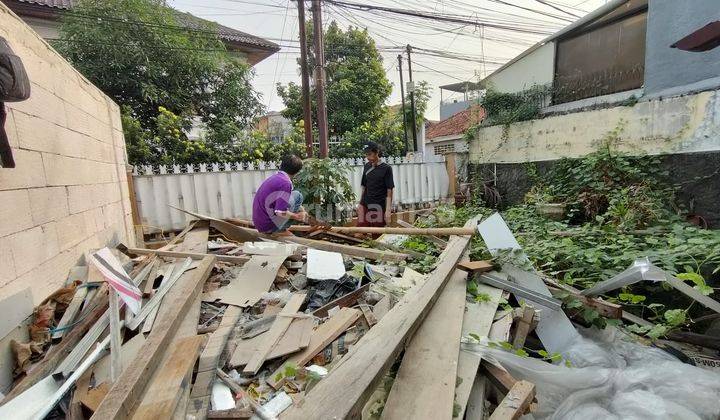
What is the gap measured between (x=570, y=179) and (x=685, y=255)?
356 cm

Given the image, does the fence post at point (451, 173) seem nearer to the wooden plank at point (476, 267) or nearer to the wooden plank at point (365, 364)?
the wooden plank at point (476, 267)

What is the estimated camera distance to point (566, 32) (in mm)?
6836

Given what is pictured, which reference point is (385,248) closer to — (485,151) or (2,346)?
(2,346)

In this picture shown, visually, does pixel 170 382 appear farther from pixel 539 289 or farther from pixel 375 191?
pixel 375 191

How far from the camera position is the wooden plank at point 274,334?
172 centimetres

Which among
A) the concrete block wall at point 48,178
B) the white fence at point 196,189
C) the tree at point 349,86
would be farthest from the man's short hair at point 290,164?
the tree at point 349,86

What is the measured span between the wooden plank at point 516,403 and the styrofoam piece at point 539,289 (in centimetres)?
87

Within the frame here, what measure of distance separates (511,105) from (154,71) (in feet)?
25.8

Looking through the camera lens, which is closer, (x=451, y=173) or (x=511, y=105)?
(x=511, y=105)

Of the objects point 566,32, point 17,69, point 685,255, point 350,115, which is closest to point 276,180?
point 17,69

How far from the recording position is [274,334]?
1985 millimetres

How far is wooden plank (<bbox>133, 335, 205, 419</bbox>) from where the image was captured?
4.15 ft

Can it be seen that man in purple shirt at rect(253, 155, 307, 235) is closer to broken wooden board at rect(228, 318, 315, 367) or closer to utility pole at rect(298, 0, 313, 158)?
broken wooden board at rect(228, 318, 315, 367)

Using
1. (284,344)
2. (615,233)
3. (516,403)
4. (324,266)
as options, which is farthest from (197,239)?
(615,233)
